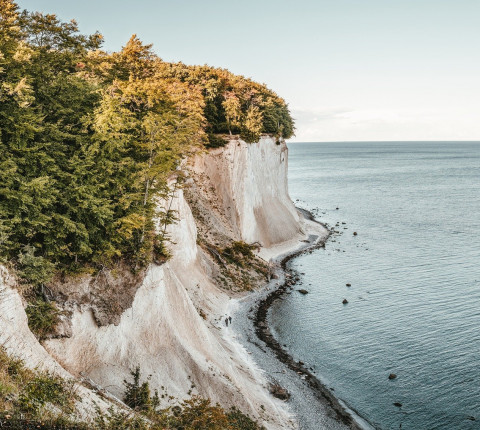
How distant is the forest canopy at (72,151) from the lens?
19.6 m

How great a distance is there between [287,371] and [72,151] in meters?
25.0

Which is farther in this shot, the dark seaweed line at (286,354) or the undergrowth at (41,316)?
the dark seaweed line at (286,354)

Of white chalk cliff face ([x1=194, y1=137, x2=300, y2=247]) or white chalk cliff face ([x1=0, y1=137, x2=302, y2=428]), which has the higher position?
white chalk cliff face ([x1=194, y1=137, x2=300, y2=247])

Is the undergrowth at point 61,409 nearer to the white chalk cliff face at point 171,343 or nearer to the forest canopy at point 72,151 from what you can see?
the white chalk cliff face at point 171,343

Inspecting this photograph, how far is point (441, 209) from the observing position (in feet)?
332

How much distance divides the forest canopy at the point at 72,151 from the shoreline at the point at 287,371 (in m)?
15.6

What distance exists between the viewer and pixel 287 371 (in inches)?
1366

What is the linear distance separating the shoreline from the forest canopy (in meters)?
15.6

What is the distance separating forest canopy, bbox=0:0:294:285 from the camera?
64.3ft

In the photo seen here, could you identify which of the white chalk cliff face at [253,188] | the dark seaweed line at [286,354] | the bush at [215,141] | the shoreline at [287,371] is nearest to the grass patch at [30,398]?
the shoreline at [287,371]

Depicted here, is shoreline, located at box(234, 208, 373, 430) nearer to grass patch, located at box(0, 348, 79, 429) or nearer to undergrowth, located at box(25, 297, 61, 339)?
undergrowth, located at box(25, 297, 61, 339)

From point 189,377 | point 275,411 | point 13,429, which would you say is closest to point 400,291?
point 275,411

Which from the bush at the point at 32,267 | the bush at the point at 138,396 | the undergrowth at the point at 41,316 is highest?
the bush at the point at 32,267

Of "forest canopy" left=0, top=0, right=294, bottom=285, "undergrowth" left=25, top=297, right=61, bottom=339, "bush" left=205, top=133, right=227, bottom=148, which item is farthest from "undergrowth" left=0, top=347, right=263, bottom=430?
"bush" left=205, top=133, right=227, bottom=148
